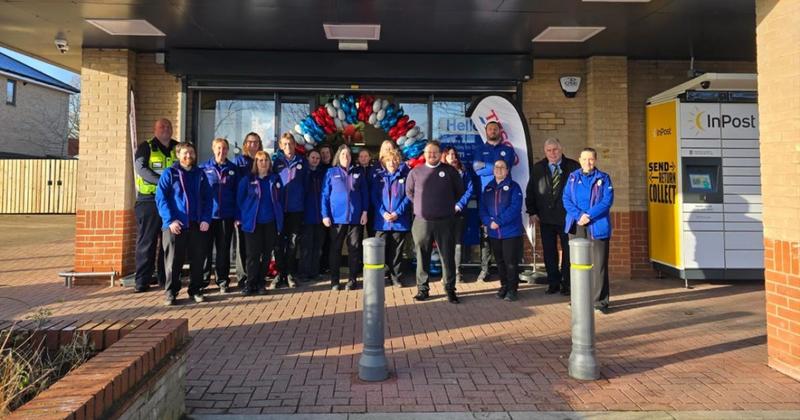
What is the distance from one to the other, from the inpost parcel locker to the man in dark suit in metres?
1.92

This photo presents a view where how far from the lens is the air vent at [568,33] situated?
712cm

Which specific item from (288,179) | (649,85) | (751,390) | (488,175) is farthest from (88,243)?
(649,85)

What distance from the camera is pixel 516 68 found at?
8250 mm

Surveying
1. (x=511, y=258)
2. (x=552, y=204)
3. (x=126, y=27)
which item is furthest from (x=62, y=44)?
(x=552, y=204)

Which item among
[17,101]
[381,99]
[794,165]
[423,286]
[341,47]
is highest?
[17,101]

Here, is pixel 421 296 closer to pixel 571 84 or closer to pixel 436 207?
pixel 436 207

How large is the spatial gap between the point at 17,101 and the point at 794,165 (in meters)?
35.2

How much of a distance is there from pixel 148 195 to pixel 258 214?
63.7 inches

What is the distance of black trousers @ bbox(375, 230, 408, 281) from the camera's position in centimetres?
739

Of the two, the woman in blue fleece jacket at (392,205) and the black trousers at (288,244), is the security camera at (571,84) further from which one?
the black trousers at (288,244)

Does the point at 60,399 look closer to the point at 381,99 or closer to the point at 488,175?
the point at 488,175

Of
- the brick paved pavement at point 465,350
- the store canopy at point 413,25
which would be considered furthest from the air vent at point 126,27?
the brick paved pavement at point 465,350

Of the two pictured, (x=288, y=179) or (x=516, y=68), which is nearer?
(x=288, y=179)

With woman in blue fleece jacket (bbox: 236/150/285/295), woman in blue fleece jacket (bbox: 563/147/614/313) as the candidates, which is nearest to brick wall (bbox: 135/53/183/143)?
→ woman in blue fleece jacket (bbox: 236/150/285/295)
